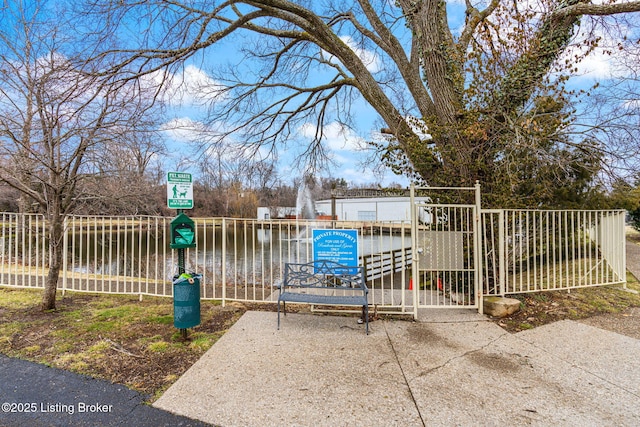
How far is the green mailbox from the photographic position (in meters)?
4.08

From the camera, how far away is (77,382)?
305cm

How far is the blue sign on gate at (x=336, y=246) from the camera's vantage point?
5012 mm

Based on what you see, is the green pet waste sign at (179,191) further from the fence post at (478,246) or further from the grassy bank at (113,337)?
the fence post at (478,246)

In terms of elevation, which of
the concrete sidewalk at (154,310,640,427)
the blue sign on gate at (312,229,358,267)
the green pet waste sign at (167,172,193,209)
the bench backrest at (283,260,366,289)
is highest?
the green pet waste sign at (167,172,193,209)

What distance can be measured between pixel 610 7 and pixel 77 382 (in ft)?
31.5

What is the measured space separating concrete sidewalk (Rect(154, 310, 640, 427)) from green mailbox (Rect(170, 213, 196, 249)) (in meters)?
1.41

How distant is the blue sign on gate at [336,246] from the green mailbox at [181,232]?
194cm

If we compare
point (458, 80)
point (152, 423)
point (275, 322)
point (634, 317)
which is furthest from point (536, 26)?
point (152, 423)

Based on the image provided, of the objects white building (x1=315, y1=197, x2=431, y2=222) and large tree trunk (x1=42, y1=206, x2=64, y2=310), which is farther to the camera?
white building (x1=315, y1=197, x2=431, y2=222)

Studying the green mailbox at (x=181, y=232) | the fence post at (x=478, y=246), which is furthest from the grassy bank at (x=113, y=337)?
the fence post at (x=478, y=246)

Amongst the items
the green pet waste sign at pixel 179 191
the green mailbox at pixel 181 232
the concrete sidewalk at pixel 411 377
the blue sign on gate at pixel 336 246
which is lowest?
the concrete sidewalk at pixel 411 377

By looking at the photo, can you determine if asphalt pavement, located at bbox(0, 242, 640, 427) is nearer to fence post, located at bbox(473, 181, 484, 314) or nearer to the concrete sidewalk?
the concrete sidewalk

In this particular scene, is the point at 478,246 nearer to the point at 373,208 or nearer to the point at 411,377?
the point at 411,377

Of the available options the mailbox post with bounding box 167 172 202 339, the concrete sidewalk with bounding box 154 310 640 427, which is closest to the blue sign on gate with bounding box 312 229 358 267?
the concrete sidewalk with bounding box 154 310 640 427
